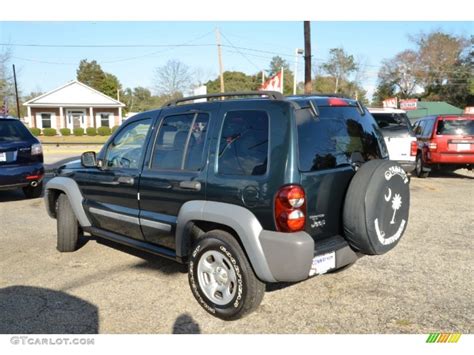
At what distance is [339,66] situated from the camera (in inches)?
3078

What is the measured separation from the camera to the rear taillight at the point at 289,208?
9.80ft

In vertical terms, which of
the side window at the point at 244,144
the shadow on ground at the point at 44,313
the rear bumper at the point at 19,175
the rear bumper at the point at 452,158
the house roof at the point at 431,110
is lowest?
the shadow on ground at the point at 44,313

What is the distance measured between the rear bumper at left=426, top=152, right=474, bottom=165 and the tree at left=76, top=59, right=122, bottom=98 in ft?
244

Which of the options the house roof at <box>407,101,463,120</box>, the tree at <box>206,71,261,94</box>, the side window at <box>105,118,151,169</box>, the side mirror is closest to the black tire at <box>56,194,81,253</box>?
the side mirror

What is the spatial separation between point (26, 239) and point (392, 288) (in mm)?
4775

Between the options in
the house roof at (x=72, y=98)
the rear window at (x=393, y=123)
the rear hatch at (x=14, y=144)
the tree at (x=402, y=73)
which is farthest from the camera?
the tree at (x=402, y=73)

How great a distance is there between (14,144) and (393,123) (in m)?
8.36

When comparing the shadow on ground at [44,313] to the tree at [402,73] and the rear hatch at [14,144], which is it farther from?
the tree at [402,73]

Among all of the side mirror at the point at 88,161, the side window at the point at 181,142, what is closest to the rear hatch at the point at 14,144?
the side mirror at the point at 88,161

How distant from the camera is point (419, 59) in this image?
227 feet

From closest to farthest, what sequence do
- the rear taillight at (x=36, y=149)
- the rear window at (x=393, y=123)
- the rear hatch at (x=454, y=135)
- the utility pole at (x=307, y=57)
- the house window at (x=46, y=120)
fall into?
the rear taillight at (x=36, y=149) < the rear window at (x=393, y=123) < the rear hatch at (x=454, y=135) < the utility pole at (x=307, y=57) < the house window at (x=46, y=120)

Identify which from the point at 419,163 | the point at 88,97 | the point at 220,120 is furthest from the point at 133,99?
the point at 220,120

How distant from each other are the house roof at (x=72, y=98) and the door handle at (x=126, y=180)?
41.0 metres

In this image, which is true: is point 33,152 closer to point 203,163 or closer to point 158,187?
point 158,187
